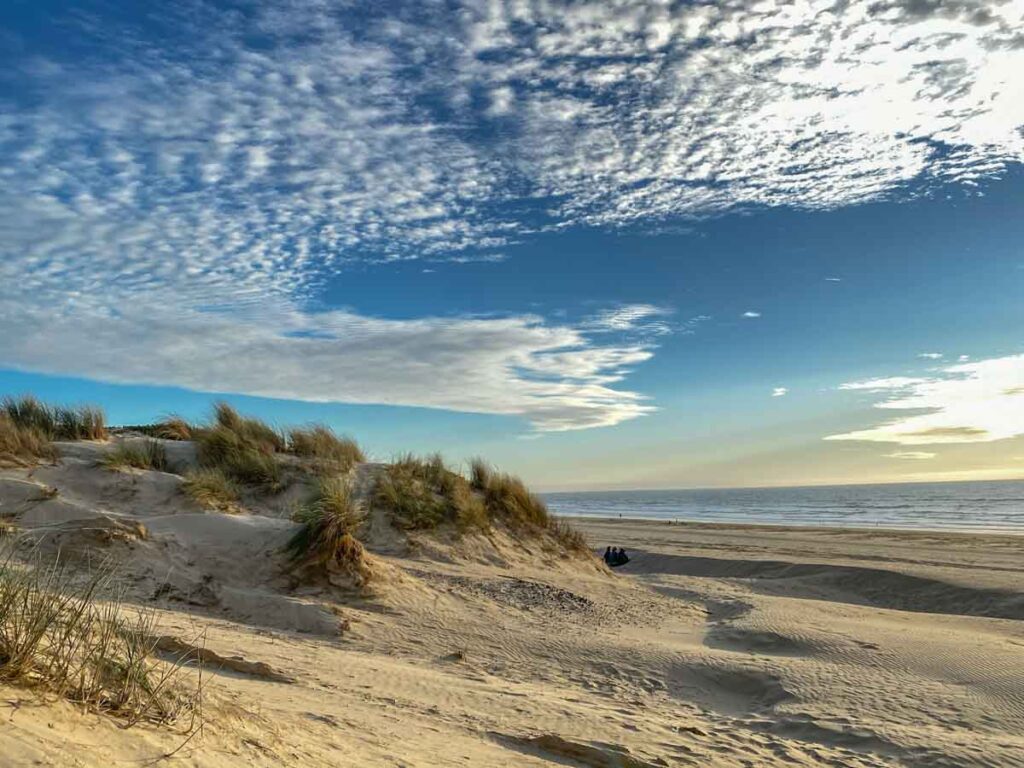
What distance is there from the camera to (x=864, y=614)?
11500 mm

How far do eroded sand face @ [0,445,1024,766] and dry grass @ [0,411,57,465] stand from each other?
38cm

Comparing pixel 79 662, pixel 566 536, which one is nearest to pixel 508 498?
pixel 566 536

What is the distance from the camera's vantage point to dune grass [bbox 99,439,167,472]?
11.6 m

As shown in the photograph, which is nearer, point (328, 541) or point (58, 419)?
point (328, 541)

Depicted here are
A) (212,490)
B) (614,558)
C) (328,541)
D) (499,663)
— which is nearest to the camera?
(499,663)

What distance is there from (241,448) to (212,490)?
2.10 m

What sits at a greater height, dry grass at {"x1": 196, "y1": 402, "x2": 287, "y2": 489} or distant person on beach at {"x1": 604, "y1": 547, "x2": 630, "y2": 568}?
dry grass at {"x1": 196, "y1": 402, "x2": 287, "y2": 489}

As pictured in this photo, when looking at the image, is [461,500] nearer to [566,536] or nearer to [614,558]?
[566,536]

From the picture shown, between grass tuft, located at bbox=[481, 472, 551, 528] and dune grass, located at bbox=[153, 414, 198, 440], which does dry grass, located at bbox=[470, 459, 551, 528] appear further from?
dune grass, located at bbox=[153, 414, 198, 440]

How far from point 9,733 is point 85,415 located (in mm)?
13126

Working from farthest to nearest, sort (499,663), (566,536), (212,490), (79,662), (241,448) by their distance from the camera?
(566,536) < (241,448) < (212,490) < (499,663) < (79,662)

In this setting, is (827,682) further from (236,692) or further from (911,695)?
(236,692)

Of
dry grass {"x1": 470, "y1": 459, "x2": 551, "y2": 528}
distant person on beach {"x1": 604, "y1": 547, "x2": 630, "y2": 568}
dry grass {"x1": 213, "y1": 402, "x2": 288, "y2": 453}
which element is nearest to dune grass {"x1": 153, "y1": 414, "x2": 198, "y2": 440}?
dry grass {"x1": 213, "y1": 402, "x2": 288, "y2": 453}

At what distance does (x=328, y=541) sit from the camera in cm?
893
